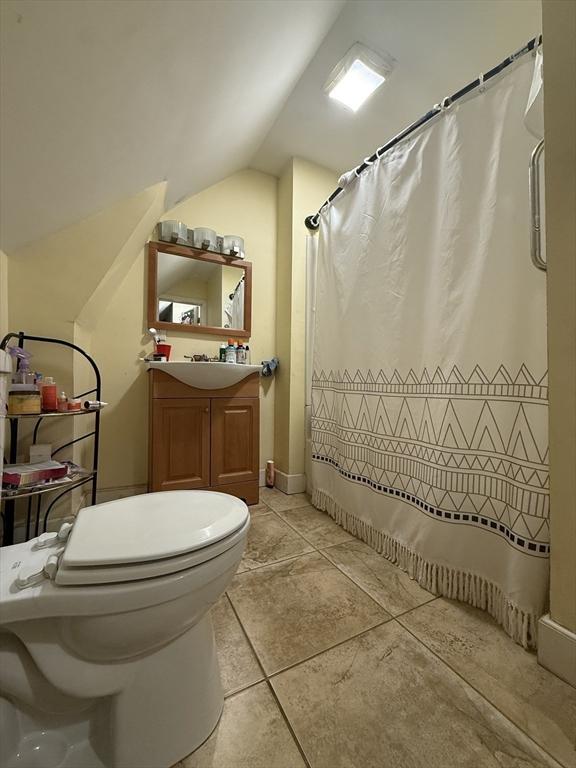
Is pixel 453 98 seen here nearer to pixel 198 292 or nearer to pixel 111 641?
pixel 198 292

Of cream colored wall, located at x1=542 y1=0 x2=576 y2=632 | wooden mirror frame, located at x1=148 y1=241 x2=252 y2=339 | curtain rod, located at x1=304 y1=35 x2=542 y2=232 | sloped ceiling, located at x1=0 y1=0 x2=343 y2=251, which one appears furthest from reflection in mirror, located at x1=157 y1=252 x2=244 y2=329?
cream colored wall, located at x1=542 y1=0 x2=576 y2=632

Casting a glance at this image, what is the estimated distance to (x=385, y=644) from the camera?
0.81 metres

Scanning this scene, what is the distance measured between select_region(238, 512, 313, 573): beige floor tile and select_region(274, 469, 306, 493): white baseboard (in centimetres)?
38

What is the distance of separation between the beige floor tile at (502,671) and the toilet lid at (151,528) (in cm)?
68

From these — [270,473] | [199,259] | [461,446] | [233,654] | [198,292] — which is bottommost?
[233,654]

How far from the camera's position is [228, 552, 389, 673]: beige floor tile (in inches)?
31.9

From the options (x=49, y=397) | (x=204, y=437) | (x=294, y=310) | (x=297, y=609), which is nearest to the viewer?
(x=297, y=609)

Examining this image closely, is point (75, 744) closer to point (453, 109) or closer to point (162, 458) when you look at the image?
point (162, 458)

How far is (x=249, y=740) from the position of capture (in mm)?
595

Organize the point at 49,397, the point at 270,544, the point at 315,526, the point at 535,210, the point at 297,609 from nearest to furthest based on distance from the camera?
the point at 535,210 < the point at 297,609 < the point at 49,397 < the point at 270,544 < the point at 315,526

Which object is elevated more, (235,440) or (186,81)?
(186,81)

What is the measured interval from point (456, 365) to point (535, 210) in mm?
454

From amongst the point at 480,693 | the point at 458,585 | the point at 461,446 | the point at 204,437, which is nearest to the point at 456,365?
the point at 461,446

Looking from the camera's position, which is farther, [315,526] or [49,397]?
[315,526]
